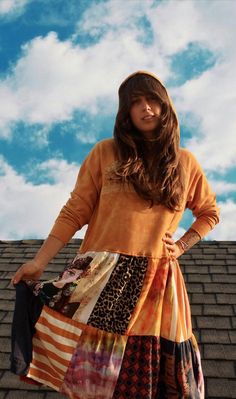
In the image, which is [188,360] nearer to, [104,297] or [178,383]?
[178,383]

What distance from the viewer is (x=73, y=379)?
1790 mm

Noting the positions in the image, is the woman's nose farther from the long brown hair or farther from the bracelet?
the bracelet

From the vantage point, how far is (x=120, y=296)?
1.82m

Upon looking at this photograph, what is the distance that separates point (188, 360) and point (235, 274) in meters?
3.20

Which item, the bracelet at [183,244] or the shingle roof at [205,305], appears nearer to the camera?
the bracelet at [183,244]

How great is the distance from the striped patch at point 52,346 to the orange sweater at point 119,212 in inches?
12.0

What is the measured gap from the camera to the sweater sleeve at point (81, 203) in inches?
77.6

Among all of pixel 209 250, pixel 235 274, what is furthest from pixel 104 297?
pixel 209 250

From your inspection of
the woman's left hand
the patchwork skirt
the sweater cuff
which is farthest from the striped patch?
the sweater cuff

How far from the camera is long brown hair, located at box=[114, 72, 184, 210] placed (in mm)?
1922

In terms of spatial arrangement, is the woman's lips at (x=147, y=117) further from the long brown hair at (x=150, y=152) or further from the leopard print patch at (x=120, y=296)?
the leopard print patch at (x=120, y=296)

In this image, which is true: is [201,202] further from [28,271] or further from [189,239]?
[28,271]

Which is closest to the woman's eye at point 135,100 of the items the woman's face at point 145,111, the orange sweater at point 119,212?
the woman's face at point 145,111

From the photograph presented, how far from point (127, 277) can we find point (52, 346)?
405mm
